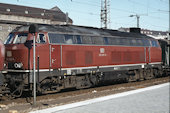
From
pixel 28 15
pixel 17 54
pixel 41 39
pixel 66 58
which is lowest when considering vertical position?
pixel 66 58

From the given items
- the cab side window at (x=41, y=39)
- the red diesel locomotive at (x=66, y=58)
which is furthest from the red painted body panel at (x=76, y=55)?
the cab side window at (x=41, y=39)

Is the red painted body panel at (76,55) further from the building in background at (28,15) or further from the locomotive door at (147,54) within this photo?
the building in background at (28,15)

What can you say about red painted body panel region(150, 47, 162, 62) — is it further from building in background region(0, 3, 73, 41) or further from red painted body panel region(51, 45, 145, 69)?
building in background region(0, 3, 73, 41)

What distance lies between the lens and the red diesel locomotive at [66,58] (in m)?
12.0

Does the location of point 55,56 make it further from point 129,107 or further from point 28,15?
point 28,15

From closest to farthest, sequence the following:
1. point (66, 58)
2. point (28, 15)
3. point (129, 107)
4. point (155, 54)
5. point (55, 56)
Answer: point (129, 107) < point (55, 56) < point (66, 58) < point (155, 54) < point (28, 15)

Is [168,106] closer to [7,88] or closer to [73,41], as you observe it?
[73,41]

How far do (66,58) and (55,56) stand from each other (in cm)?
84

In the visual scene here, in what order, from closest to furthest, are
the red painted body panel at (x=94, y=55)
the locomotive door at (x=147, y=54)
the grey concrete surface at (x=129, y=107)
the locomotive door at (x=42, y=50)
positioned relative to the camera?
the grey concrete surface at (x=129, y=107), the locomotive door at (x=42, y=50), the red painted body panel at (x=94, y=55), the locomotive door at (x=147, y=54)

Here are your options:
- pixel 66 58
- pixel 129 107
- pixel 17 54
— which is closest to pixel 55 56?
pixel 66 58

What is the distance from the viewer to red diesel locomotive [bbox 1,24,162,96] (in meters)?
12.0

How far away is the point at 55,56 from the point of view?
504 inches

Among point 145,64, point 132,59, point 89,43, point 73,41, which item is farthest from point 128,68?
point 73,41

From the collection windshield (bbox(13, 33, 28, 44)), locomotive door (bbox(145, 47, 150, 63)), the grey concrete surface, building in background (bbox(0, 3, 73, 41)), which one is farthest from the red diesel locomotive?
building in background (bbox(0, 3, 73, 41))
